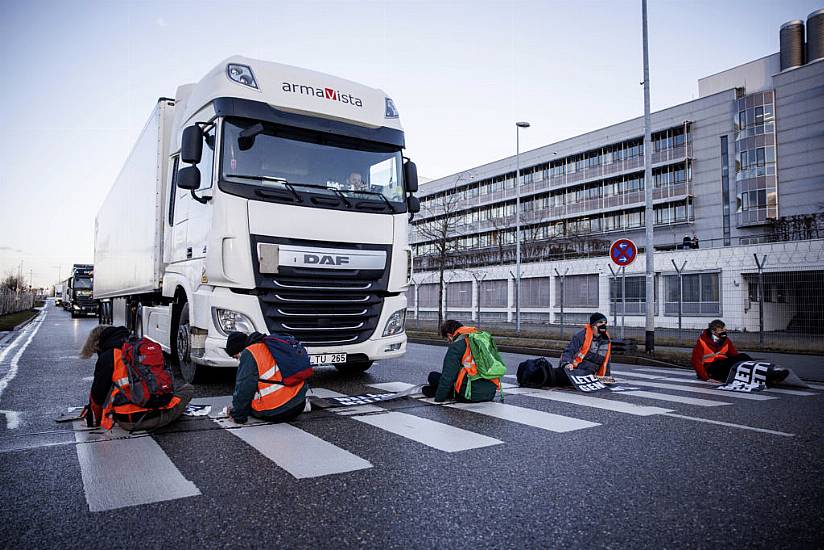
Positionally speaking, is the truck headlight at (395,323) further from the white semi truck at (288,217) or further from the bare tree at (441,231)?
the bare tree at (441,231)

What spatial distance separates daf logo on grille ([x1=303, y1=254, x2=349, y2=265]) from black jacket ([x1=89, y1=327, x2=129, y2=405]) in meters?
2.38

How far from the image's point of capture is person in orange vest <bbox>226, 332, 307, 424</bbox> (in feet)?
18.7

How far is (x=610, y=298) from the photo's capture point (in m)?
34.2

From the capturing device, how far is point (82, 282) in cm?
4103

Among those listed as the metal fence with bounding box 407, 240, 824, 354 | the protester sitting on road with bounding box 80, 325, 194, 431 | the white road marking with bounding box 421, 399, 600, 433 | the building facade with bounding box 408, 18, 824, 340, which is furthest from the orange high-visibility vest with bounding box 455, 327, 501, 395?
the building facade with bounding box 408, 18, 824, 340

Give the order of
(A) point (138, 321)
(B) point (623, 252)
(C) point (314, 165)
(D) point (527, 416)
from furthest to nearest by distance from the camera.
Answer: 1. (B) point (623, 252)
2. (A) point (138, 321)
3. (C) point (314, 165)
4. (D) point (527, 416)

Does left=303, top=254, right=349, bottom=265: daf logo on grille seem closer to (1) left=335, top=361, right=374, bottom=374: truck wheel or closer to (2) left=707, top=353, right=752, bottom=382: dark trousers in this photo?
(1) left=335, top=361, right=374, bottom=374: truck wheel

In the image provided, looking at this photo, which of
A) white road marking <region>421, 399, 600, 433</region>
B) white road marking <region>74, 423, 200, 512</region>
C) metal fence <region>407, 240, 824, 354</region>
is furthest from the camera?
metal fence <region>407, 240, 824, 354</region>

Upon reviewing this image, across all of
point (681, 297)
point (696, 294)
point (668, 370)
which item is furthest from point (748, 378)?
point (696, 294)

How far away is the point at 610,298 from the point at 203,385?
96.3 feet

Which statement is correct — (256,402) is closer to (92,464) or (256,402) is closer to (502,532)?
(92,464)

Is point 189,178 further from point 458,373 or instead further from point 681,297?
point 681,297

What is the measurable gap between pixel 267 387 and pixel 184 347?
2.81 metres

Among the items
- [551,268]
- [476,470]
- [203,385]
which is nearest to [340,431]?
[476,470]
